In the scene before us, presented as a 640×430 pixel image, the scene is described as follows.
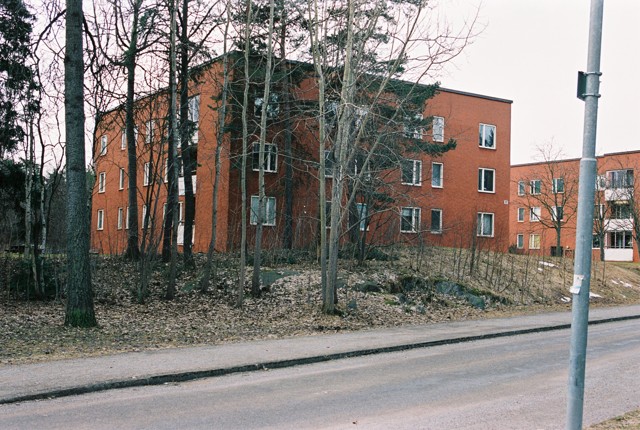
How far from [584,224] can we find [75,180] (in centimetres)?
1317

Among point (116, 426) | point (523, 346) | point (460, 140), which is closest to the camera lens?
point (116, 426)

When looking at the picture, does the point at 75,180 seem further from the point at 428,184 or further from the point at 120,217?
the point at 120,217

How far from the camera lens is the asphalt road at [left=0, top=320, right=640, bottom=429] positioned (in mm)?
7668

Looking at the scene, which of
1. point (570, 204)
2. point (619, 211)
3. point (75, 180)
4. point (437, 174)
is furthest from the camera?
point (570, 204)

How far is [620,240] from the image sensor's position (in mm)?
66312

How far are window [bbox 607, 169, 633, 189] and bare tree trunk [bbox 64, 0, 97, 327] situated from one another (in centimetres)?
4351

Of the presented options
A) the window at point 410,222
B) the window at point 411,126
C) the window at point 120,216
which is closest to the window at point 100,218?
the window at point 120,216

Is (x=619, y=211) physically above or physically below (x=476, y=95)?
below

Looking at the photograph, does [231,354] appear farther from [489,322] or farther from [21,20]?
[21,20]

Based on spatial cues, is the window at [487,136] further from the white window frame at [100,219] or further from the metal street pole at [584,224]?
the metal street pole at [584,224]

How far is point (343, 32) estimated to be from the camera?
19.2 metres

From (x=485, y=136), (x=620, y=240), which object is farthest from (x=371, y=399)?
(x=620, y=240)

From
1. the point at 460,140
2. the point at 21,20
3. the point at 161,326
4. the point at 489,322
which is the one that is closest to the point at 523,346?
the point at 489,322

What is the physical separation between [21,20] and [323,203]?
12128 mm
